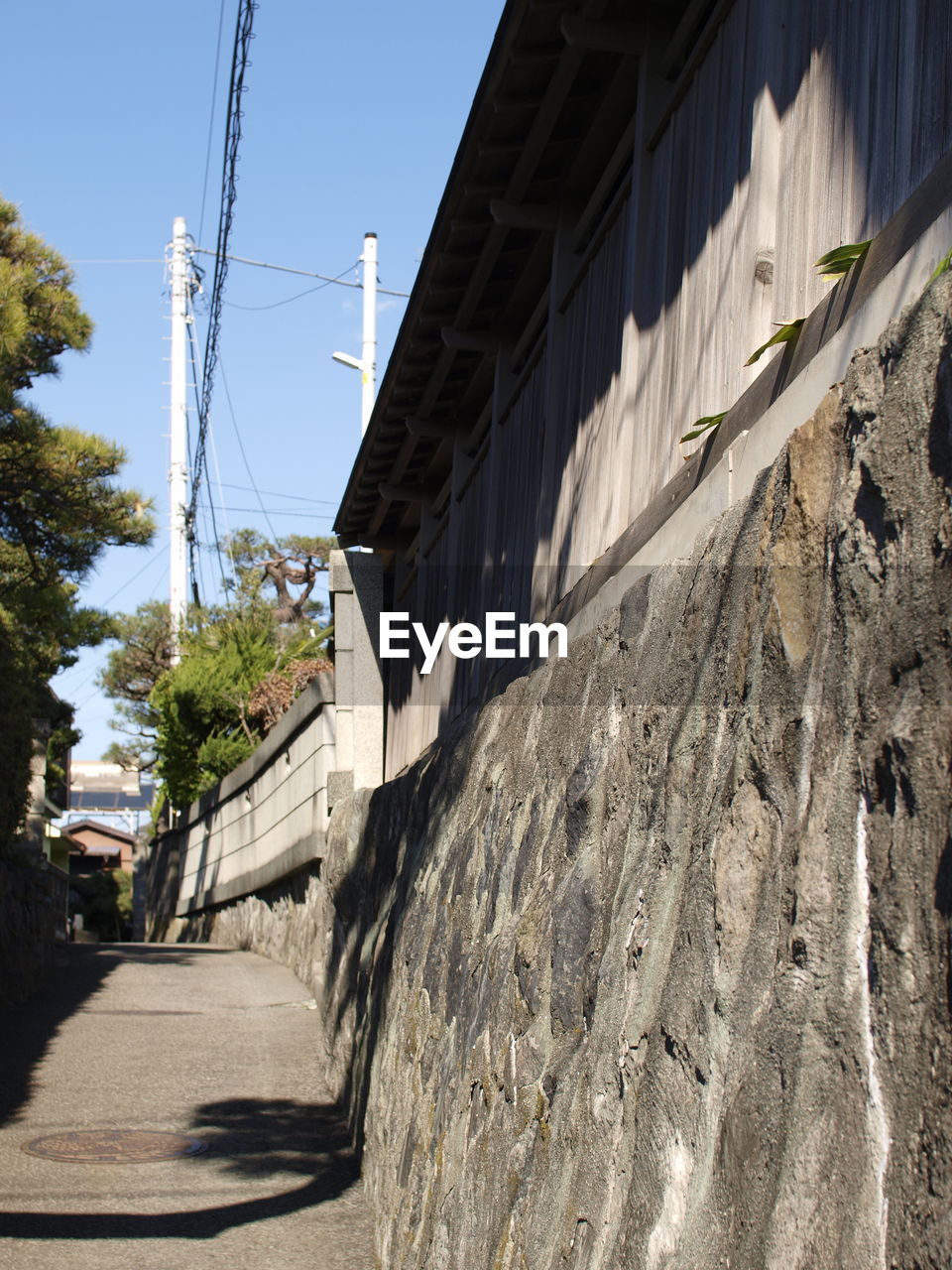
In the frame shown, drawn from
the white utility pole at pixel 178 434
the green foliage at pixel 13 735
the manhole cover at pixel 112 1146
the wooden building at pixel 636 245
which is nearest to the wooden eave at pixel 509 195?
the wooden building at pixel 636 245

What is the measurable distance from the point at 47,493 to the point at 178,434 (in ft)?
57.6

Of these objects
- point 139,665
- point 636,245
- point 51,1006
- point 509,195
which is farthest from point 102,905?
point 636,245

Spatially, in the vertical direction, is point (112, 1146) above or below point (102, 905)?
below

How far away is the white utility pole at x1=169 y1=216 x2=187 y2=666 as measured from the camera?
32375mm

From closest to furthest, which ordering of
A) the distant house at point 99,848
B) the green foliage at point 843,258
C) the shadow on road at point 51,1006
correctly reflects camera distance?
the green foliage at point 843,258
the shadow on road at point 51,1006
the distant house at point 99,848

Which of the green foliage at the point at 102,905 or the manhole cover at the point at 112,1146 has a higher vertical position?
the green foliage at the point at 102,905

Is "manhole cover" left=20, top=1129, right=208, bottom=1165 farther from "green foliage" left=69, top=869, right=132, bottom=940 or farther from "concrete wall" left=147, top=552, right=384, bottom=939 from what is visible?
"green foliage" left=69, top=869, right=132, bottom=940

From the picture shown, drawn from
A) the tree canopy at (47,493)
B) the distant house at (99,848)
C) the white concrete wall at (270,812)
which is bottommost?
the white concrete wall at (270,812)

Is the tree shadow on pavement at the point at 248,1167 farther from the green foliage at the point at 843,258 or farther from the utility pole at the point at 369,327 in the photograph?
the utility pole at the point at 369,327

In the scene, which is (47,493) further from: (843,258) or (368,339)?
(843,258)

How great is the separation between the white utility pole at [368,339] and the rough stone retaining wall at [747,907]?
17722 mm

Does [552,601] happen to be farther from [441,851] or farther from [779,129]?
[779,129]

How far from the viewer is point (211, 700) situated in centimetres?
2389

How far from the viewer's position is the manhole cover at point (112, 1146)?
24.8ft
